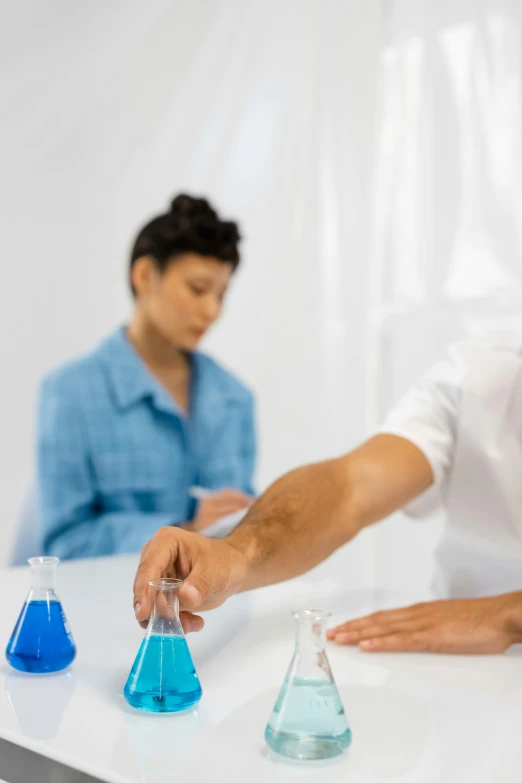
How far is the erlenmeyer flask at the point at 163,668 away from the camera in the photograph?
2.33ft

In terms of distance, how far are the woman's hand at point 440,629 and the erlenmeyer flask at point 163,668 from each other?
275mm

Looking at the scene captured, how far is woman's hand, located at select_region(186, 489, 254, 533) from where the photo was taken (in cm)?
191

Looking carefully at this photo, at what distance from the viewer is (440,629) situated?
956 millimetres

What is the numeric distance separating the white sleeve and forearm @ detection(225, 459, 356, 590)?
0.45 ft

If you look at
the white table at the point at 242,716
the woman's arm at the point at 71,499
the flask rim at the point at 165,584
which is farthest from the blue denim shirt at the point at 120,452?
the flask rim at the point at 165,584

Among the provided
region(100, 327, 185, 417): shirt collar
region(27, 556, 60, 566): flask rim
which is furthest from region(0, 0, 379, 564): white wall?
region(27, 556, 60, 566): flask rim

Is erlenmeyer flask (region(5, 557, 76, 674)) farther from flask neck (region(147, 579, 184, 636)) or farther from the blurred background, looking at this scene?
the blurred background

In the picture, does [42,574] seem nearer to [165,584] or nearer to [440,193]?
[165,584]

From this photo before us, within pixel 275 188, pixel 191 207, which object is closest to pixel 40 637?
pixel 191 207

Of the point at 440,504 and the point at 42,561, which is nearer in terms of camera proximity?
the point at 42,561

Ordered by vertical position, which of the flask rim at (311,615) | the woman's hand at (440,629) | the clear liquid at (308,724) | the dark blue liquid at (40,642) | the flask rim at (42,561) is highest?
the flask rim at (311,615)

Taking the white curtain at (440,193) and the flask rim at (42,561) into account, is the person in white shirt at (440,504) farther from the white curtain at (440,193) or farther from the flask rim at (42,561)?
the white curtain at (440,193)

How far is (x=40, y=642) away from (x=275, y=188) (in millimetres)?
2181

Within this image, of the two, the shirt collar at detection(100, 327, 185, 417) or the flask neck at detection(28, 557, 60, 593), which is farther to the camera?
the shirt collar at detection(100, 327, 185, 417)
